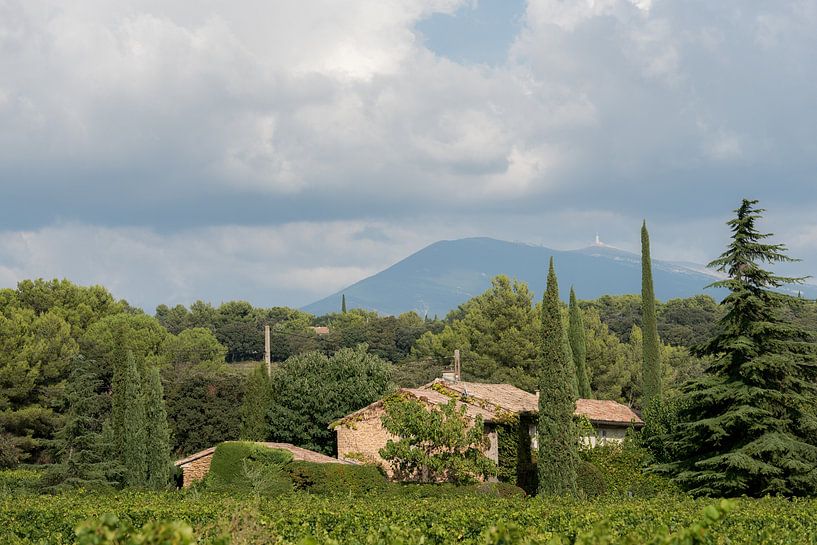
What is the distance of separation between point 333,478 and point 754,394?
13294mm

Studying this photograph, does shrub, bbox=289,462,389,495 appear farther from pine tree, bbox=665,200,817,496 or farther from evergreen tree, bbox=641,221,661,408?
evergreen tree, bbox=641,221,661,408

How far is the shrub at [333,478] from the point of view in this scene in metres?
29.0

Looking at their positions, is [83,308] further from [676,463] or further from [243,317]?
[243,317]

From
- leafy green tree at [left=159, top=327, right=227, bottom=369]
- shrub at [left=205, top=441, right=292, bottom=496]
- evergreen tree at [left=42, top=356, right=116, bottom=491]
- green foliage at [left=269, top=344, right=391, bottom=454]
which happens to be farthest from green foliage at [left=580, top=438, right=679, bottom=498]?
leafy green tree at [left=159, top=327, right=227, bottom=369]

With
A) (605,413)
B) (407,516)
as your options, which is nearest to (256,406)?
(605,413)

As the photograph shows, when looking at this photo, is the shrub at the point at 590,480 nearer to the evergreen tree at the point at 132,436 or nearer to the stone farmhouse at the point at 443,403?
the stone farmhouse at the point at 443,403

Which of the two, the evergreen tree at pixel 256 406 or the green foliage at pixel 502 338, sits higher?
the green foliage at pixel 502 338

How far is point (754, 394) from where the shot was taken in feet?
86.5

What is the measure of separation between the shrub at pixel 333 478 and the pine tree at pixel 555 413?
5.26m

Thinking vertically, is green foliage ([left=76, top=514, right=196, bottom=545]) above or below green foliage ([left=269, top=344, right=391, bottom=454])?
above

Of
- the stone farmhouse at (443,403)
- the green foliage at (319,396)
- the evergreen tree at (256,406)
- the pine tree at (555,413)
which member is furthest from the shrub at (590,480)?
the evergreen tree at (256,406)

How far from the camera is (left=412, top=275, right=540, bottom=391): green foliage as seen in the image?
59.5m

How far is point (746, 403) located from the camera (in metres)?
26.8

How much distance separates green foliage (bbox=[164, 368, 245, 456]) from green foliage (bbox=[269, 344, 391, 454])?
3318mm
